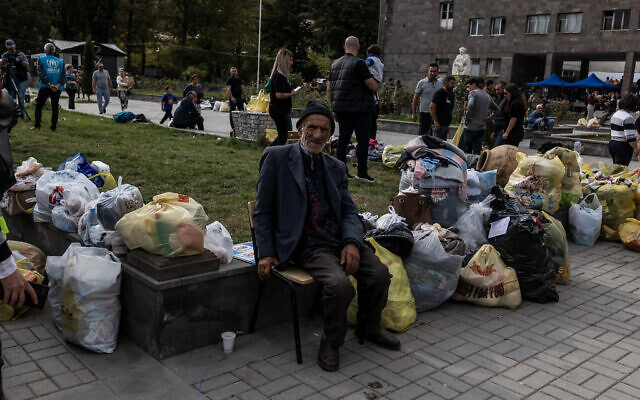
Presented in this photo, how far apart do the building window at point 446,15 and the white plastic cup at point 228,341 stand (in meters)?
39.6

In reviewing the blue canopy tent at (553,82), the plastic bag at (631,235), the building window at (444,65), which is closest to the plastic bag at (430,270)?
the plastic bag at (631,235)

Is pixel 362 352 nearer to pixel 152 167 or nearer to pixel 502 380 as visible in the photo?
pixel 502 380

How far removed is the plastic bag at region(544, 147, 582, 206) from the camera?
22.6 ft

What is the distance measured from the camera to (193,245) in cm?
369

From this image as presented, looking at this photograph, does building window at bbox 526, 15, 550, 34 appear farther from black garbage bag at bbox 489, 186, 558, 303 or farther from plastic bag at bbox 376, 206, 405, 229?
plastic bag at bbox 376, 206, 405, 229

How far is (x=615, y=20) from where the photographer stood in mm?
34500

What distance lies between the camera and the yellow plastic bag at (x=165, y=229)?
11.9 ft

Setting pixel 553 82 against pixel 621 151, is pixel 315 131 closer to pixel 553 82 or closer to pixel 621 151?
pixel 621 151

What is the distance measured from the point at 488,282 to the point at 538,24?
36.8 m

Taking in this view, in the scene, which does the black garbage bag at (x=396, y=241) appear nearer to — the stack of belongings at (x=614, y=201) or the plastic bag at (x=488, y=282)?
the plastic bag at (x=488, y=282)

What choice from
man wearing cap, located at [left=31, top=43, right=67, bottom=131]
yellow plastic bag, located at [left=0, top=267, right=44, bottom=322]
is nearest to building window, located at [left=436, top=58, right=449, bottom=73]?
man wearing cap, located at [left=31, top=43, right=67, bottom=131]

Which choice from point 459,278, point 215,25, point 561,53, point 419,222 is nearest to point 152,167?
point 419,222

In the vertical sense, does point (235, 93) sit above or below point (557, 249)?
above

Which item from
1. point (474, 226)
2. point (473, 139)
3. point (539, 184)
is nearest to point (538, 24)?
point (473, 139)
